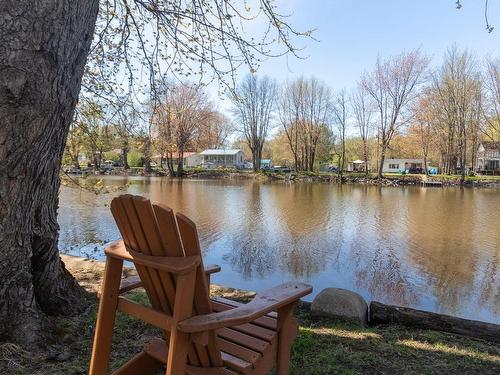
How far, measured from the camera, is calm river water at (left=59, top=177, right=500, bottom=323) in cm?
725

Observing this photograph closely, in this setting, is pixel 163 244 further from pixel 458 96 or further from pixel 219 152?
pixel 219 152

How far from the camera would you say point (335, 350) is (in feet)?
9.45

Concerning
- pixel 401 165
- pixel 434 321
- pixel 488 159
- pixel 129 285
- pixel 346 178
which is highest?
pixel 488 159

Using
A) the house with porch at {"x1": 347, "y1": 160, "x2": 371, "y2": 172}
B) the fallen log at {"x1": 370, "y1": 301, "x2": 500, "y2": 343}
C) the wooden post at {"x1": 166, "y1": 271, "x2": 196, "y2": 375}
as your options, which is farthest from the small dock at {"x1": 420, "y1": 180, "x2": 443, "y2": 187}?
the wooden post at {"x1": 166, "y1": 271, "x2": 196, "y2": 375}

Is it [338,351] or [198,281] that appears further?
[338,351]

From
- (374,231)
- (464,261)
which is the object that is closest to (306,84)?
(374,231)

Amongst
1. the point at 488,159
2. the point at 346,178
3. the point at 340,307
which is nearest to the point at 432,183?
the point at 346,178

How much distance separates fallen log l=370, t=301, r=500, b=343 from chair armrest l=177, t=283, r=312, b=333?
1.90m

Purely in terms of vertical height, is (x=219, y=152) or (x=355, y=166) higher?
(x=219, y=152)

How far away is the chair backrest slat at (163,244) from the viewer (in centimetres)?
157

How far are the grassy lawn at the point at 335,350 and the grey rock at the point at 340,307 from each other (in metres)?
0.14

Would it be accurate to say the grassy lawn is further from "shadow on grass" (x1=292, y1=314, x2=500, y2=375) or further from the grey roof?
the grey roof

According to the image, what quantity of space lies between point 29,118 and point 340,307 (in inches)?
117

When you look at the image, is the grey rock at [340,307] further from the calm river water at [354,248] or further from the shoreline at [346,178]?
the shoreline at [346,178]
